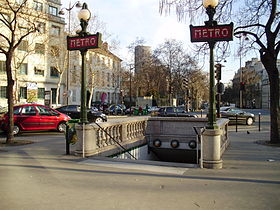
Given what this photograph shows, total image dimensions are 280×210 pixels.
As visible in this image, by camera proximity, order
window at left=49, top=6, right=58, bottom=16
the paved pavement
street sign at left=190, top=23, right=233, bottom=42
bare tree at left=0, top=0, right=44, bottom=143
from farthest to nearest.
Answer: window at left=49, top=6, right=58, bottom=16 < bare tree at left=0, top=0, right=44, bottom=143 < street sign at left=190, top=23, right=233, bottom=42 < the paved pavement

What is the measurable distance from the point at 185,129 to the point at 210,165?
5.77 meters

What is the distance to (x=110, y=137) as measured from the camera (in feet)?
31.9

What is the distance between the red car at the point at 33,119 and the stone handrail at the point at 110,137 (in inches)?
226

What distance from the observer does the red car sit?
14570 millimetres

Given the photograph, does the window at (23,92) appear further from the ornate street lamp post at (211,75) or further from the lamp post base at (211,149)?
the lamp post base at (211,149)

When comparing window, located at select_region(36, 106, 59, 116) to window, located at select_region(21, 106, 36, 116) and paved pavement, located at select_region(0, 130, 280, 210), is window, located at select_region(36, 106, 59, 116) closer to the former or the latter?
window, located at select_region(21, 106, 36, 116)

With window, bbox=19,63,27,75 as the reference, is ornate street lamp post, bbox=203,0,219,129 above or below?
below

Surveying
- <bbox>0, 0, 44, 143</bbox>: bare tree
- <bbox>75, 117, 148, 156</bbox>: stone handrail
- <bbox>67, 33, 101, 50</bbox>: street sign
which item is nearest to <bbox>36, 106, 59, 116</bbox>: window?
<bbox>0, 0, 44, 143</bbox>: bare tree

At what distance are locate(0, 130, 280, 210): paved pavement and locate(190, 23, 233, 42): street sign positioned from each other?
359cm

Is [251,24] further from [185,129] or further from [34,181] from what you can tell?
[34,181]

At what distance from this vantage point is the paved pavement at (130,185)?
4801 millimetres

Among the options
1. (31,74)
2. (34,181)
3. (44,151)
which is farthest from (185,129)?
(31,74)

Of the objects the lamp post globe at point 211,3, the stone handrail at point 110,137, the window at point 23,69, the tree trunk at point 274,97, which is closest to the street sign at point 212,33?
the lamp post globe at point 211,3

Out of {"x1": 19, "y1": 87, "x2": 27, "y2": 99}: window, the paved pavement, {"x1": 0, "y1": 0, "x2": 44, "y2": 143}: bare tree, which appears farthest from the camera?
{"x1": 19, "y1": 87, "x2": 27, "y2": 99}: window
